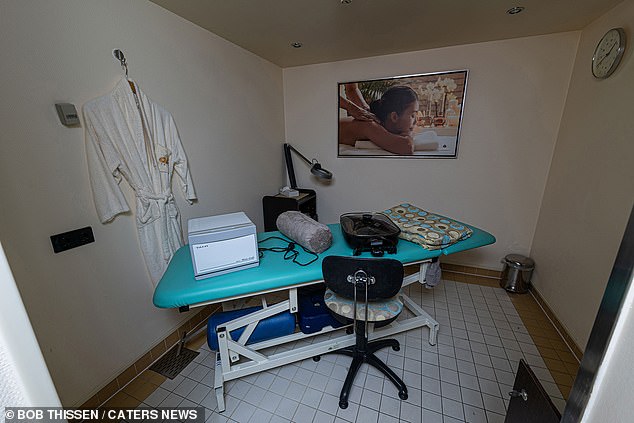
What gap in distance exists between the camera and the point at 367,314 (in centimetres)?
142

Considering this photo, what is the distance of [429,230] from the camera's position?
174 centimetres

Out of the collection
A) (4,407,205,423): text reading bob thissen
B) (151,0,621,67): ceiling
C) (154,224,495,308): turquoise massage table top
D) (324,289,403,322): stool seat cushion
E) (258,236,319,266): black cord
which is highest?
(151,0,621,67): ceiling

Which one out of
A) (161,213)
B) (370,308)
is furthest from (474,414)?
(161,213)

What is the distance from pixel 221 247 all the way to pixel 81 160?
35.5 inches

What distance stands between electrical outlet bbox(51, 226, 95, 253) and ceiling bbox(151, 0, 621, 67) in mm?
1495

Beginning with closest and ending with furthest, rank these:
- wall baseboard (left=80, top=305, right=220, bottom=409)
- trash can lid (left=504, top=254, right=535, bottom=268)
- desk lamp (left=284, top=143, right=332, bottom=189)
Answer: wall baseboard (left=80, top=305, right=220, bottom=409)
trash can lid (left=504, top=254, right=535, bottom=268)
desk lamp (left=284, top=143, right=332, bottom=189)

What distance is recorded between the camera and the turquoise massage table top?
127 cm

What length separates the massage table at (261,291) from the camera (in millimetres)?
1296

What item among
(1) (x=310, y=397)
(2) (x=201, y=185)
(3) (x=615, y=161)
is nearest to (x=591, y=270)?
(3) (x=615, y=161)

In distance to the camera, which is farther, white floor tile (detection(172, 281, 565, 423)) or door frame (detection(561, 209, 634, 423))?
white floor tile (detection(172, 281, 565, 423))

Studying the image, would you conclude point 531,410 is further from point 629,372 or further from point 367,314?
point 367,314

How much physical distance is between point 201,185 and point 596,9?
3165 mm

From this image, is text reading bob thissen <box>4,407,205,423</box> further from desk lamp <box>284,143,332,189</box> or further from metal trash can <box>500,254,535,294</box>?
metal trash can <box>500,254,535,294</box>

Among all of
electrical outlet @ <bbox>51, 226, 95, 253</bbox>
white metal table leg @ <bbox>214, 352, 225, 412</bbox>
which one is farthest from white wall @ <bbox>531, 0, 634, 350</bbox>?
electrical outlet @ <bbox>51, 226, 95, 253</bbox>
